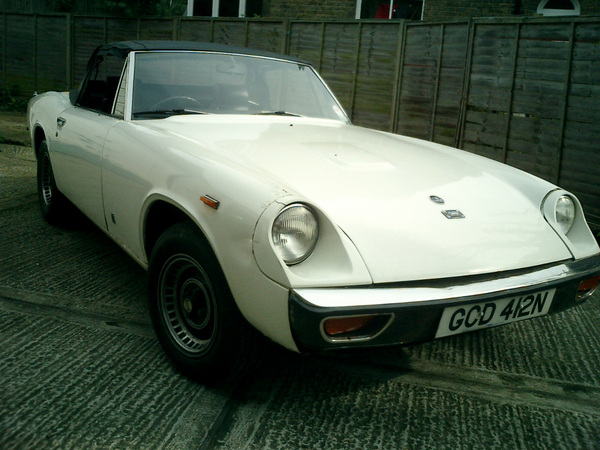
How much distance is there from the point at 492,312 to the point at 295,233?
781mm

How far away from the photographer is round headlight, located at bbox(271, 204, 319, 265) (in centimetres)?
202

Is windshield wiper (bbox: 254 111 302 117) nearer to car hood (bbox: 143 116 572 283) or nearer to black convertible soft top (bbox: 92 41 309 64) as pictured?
car hood (bbox: 143 116 572 283)

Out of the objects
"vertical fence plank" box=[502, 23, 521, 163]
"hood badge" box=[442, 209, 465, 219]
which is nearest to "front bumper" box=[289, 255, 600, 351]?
"hood badge" box=[442, 209, 465, 219]

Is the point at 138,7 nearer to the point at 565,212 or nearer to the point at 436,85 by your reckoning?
the point at 436,85

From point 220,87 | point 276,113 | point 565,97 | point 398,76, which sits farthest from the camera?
point 398,76

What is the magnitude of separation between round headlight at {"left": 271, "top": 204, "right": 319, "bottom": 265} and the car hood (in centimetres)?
6

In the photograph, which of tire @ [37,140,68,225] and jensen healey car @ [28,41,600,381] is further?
tire @ [37,140,68,225]

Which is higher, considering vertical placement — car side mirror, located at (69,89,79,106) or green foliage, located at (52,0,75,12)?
green foliage, located at (52,0,75,12)

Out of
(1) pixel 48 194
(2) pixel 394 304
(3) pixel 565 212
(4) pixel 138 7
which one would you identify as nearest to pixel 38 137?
(1) pixel 48 194

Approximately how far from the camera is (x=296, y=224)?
2057 millimetres

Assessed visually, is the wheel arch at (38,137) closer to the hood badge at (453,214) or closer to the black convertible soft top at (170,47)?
the black convertible soft top at (170,47)

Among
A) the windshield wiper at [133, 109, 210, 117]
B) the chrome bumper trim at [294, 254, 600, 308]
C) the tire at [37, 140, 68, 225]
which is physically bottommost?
the tire at [37, 140, 68, 225]

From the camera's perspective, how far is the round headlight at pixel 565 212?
106 inches

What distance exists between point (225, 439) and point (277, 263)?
2.17ft
